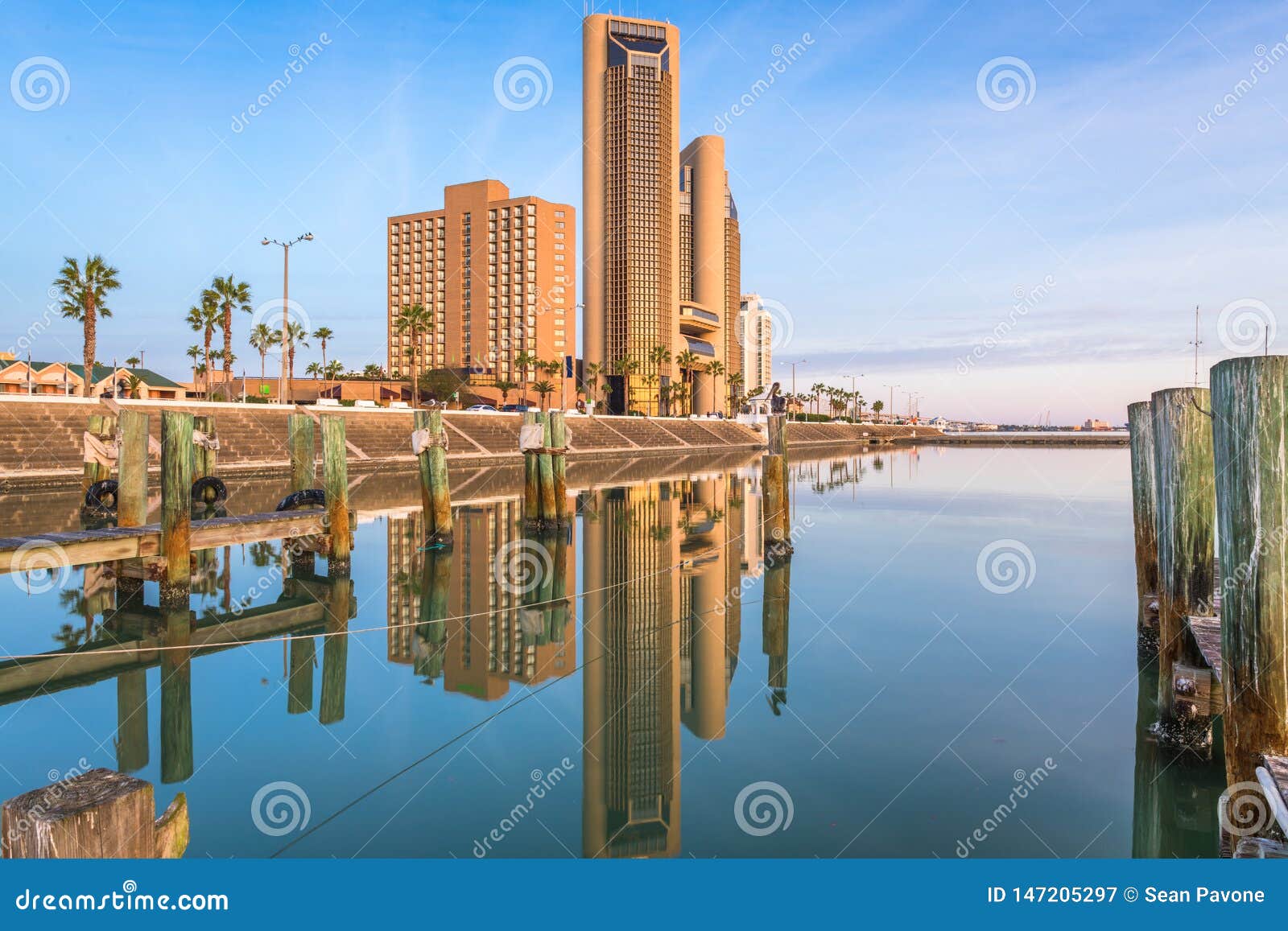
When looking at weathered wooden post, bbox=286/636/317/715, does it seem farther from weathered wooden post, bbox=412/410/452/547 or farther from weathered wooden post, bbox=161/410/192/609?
weathered wooden post, bbox=412/410/452/547

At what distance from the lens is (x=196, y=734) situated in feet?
25.5

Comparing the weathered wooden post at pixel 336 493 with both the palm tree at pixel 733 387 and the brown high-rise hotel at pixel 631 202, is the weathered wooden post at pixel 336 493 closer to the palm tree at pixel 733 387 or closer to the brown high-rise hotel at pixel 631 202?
the brown high-rise hotel at pixel 631 202

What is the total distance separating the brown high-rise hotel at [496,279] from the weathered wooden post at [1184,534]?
136 m

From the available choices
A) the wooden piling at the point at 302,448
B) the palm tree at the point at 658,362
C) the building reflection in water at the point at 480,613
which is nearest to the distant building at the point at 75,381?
the wooden piling at the point at 302,448

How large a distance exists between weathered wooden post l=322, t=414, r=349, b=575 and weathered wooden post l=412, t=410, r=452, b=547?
8.45ft

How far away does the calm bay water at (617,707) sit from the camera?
6.18 m

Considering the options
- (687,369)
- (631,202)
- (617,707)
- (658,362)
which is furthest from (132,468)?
(687,369)

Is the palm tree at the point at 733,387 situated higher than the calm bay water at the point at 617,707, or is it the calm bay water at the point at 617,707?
the palm tree at the point at 733,387

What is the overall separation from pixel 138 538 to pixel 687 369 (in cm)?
13987

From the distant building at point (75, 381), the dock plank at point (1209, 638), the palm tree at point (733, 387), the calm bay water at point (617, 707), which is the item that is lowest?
the calm bay water at point (617, 707)

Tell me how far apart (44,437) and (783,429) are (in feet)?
103

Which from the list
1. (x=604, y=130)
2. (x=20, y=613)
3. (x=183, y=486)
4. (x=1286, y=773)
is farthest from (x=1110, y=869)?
(x=604, y=130)

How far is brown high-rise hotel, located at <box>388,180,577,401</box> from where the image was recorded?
146m

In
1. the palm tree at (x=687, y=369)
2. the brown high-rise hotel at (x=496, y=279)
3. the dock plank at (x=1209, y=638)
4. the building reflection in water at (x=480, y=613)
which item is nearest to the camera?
the dock plank at (x=1209, y=638)
